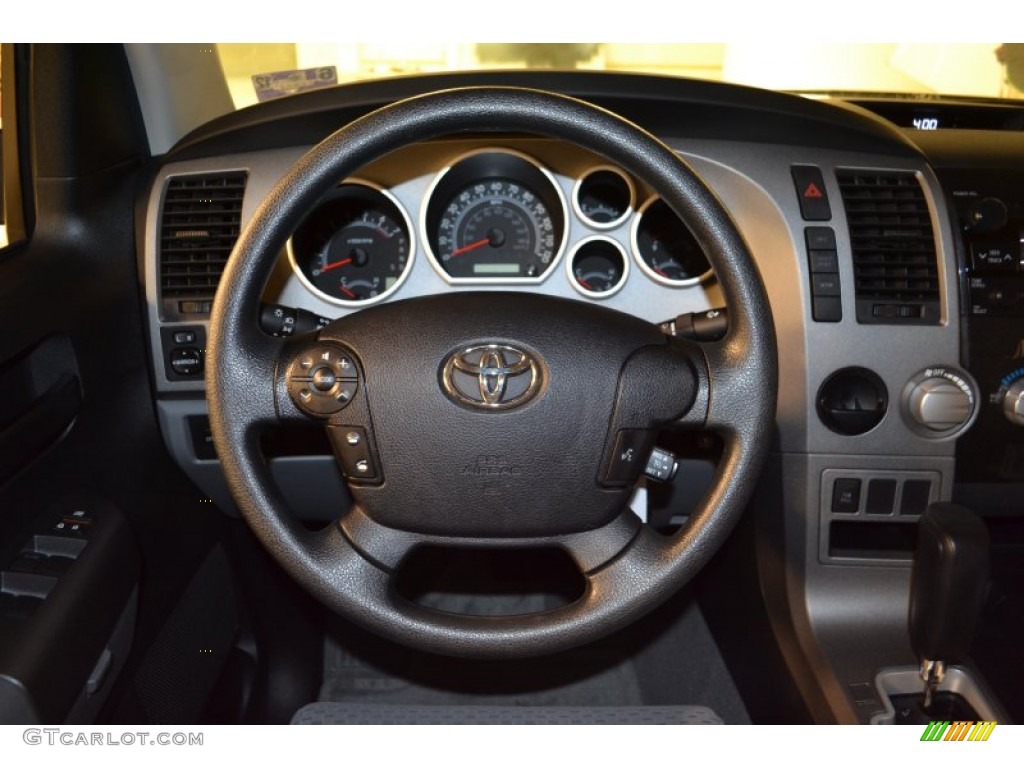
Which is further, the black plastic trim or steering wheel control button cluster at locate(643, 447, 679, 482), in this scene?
the black plastic trim

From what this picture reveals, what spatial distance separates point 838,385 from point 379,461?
71cm

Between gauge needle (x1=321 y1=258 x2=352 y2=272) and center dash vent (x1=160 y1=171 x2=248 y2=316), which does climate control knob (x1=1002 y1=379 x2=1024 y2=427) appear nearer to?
gauge needle (x1=321 y1=258 x2=352 y2=272)

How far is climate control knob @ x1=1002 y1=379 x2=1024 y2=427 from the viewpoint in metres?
1.32

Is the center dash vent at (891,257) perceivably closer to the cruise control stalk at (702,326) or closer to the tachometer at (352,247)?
the cruise control stalk at (702,326)

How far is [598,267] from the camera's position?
54.0 inches

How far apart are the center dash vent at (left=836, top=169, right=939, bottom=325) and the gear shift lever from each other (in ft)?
0.94

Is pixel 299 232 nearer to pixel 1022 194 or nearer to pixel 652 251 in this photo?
pixel 652 251

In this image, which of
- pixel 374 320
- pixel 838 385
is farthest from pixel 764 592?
pixel 374 320

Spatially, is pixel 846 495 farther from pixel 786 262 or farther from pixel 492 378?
pixel 492 378

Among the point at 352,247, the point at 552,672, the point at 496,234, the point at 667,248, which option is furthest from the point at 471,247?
the point at 552,672

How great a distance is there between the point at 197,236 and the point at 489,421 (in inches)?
24.6

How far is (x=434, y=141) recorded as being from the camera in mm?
1293

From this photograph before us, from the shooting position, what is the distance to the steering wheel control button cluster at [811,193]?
1.27 m

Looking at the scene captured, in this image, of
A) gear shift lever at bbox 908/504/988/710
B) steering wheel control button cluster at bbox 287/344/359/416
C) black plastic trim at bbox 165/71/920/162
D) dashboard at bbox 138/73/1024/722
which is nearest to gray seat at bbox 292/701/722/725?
dashboard at bbox 138/73/1024/722
